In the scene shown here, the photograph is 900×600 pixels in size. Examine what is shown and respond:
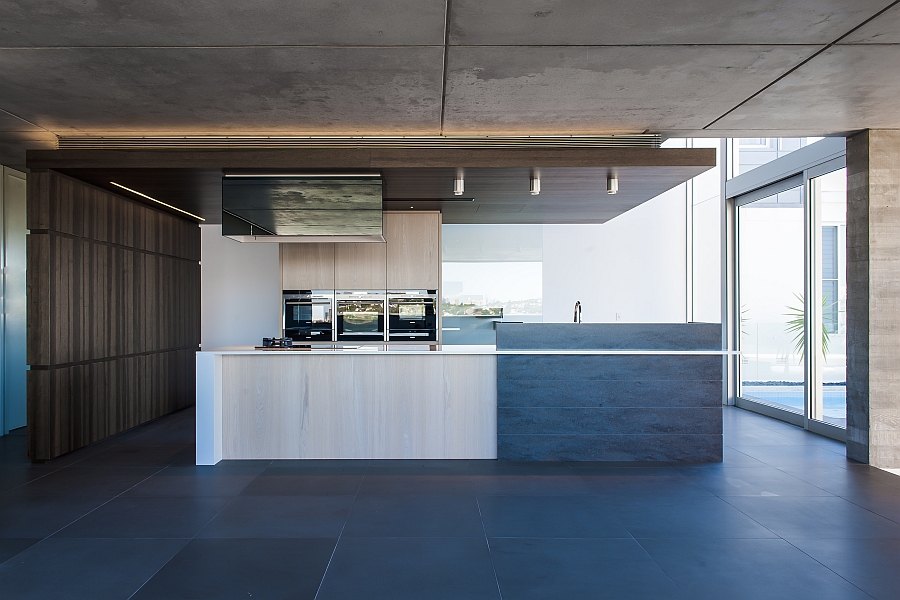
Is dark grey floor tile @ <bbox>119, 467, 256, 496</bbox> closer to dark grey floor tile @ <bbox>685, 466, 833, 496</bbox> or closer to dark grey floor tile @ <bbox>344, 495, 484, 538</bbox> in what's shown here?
dark grey floor tile @ <bbox>344, 495, 484, 538</bbox>

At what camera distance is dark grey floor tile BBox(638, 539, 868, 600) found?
236 cm

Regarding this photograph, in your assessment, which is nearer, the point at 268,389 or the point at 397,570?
the point at 397,570

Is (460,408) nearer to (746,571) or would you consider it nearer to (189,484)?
(189,484)

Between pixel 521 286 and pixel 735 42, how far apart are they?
5.30m

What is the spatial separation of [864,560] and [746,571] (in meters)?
0.62

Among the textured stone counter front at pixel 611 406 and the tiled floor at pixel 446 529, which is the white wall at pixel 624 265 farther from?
the tiled floor at pixel 446 529

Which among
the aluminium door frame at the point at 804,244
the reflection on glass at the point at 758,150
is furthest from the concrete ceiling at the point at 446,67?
the reflection on glass at the point at 758,150

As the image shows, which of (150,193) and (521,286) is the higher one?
(150,193)

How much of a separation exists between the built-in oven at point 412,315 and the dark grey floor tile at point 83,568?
12.7 feet

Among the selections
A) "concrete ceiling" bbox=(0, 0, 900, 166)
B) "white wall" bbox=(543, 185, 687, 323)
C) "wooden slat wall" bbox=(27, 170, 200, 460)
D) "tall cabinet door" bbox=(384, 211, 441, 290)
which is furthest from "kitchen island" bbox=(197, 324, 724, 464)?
"white wall" bbox=(543, 185, 687, 323)

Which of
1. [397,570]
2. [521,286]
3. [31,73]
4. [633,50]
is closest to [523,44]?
[633,50]

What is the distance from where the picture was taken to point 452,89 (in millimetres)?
3760

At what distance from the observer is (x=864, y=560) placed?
269 cm

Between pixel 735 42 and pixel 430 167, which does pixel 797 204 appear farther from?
pixel 430 167
